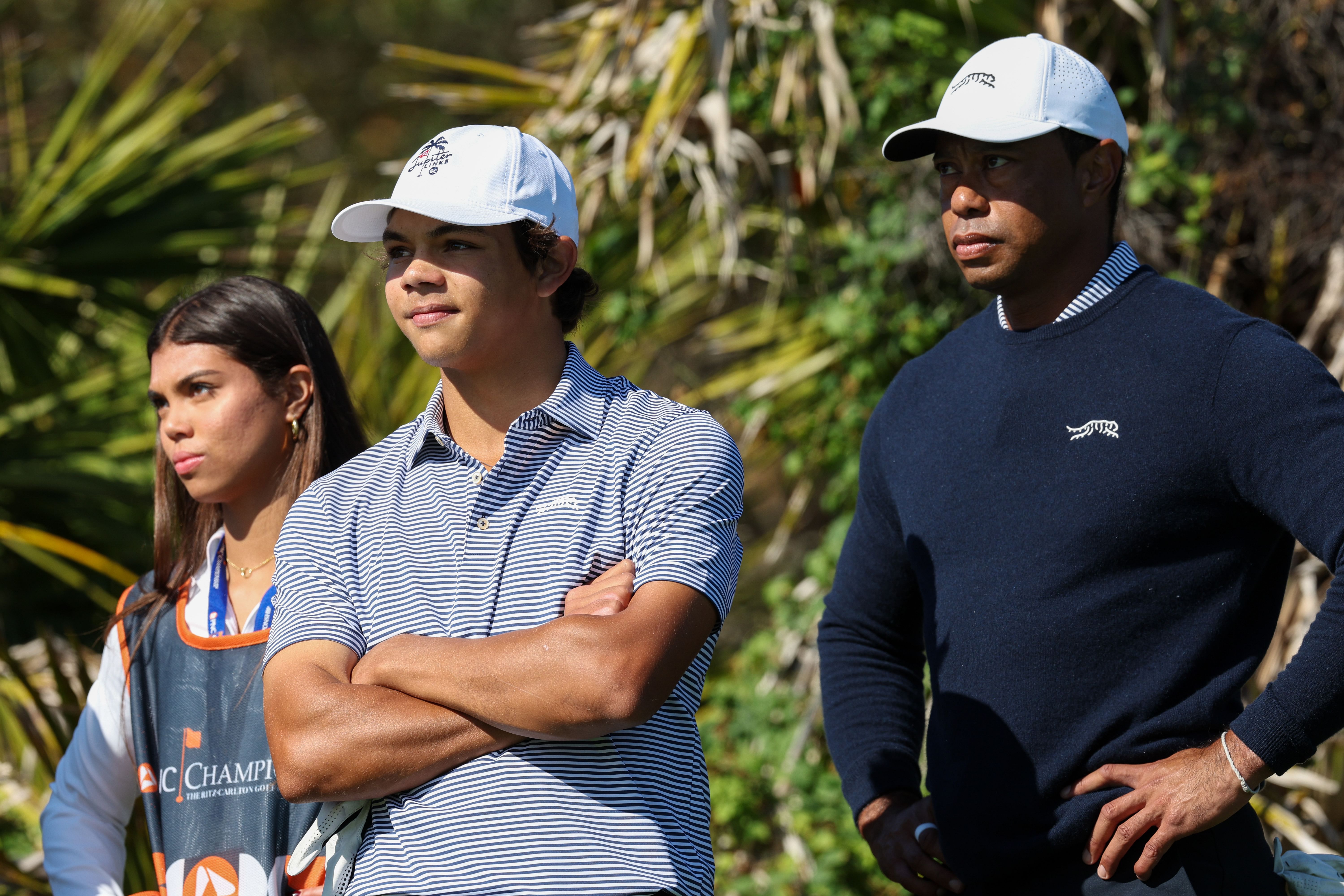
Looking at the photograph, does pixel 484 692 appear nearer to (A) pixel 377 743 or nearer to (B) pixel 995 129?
(A) pixel 377 743

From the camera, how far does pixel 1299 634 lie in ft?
12.9

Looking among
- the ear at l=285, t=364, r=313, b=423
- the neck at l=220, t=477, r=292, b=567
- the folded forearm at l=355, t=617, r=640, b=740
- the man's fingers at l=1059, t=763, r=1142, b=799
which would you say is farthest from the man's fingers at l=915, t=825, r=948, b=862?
the ear at l=285, t=364, r=313, b=423

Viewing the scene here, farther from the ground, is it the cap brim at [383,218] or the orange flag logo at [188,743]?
the cap brim at [383,218]

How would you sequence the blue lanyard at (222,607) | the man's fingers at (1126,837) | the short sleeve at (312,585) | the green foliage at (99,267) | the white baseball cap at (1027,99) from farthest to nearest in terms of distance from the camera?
1. the green foliage at (99,267)
2. the blue lanyard at (222,607)
3. the white baseball cap at (1027,99)
4. the short sleeve at (312,585)
5. the man's fingers at (1126,837)

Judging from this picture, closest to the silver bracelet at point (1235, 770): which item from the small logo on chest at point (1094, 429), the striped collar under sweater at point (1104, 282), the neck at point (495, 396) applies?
the small logo on chest at point (1094, 429)

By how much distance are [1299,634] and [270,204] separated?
4.64 metres

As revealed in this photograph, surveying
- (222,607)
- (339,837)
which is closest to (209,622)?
(222,607)

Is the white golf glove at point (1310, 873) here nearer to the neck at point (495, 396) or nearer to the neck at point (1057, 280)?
the neck at point (1057, 280)

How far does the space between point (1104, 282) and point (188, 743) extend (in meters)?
1.77

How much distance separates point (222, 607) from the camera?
98.7 inches

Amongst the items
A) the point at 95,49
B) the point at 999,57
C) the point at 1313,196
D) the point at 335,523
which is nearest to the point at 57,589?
the point at 335,523

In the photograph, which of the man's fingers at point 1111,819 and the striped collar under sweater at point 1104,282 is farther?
the striped collar under sweater at point 1104,282

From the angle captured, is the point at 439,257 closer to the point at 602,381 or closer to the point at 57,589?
the point at 602,381

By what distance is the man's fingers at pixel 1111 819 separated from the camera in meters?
1.96
